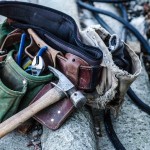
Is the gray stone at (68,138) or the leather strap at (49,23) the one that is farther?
the leather strap at (49,23)

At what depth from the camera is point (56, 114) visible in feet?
5.81

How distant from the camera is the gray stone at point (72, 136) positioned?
1699 millimetres

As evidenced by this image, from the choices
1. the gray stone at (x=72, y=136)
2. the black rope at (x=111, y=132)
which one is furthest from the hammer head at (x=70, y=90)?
the black rope at (x=111, y=132)

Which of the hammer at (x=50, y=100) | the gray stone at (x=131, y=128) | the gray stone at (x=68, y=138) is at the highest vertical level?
the hammer at (x=50, y=100)

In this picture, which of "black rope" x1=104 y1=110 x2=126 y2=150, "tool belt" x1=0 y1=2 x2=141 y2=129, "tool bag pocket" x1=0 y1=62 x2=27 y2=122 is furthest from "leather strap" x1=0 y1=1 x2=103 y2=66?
"black rope" x1=104 y1=110 x2=126 y2=150

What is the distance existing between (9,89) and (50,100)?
20 cm

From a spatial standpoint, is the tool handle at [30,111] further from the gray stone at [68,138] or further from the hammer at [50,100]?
the gray stone at [68,138]

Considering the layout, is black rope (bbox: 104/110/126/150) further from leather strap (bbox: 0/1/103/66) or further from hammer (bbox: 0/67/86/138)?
leather strap (bbox: 0/1/103/66)

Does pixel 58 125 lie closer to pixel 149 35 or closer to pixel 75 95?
pixel 75 95

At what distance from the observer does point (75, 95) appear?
1739mm

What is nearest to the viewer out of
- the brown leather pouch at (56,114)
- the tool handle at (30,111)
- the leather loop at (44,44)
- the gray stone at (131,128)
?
the tool handle at (30,111)

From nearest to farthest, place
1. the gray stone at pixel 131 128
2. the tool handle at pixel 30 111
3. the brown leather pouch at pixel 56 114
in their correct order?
the tool handle at pixel 30 111 → the brown leather pouch at pixel 56 114 → the gray stone at pixel 131 128

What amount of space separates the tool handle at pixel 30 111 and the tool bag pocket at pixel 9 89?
0.24 feet

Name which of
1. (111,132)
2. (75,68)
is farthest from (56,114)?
(111,132)
